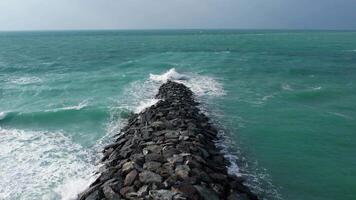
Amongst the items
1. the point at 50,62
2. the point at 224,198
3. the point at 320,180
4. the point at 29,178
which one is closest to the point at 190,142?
the point at 224,198

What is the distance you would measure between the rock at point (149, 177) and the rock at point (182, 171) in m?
0.69

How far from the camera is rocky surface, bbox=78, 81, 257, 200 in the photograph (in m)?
12.0

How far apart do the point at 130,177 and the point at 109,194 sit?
119 cm

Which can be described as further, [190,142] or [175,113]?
[175,113]

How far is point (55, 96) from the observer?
32062 millimetres

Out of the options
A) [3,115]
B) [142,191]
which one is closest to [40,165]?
[142,191]

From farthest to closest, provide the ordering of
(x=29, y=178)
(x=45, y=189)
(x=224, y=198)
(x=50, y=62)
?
1. (x=50, y=62)
2. (x=29, y=178)
3. (x=45, y=189)
4. (x=224, y=198)

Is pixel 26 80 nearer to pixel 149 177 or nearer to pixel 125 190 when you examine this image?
pixel 149 177

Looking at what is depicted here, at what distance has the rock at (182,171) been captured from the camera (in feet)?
41.7

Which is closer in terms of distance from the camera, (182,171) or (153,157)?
(182,171)

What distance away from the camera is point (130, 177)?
12977mm

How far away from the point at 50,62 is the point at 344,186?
50850 millimetres

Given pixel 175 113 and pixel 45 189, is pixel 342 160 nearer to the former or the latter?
pixel 175 113

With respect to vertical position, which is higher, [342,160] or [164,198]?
[164,198]
